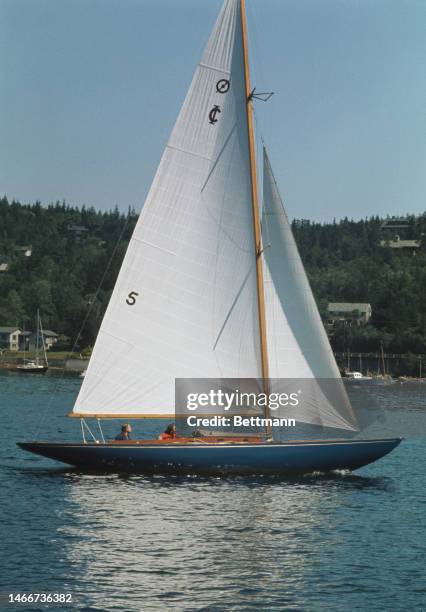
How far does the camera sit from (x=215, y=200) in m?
43.9

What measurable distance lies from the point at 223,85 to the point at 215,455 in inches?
557

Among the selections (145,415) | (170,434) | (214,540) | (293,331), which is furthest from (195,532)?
(293,331)

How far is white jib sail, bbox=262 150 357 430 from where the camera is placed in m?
42.9

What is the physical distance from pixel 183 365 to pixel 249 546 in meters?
11.8

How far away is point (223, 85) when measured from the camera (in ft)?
142

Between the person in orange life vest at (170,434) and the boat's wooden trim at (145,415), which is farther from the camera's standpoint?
the person in orange life vest at (170,434)

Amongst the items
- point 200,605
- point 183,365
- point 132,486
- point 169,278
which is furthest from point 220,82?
point 200,605

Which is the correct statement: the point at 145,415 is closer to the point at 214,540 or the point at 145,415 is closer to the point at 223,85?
the point at 214,540

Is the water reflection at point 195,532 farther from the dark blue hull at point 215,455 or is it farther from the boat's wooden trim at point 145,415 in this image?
the boat's wooden trim at point 145,415

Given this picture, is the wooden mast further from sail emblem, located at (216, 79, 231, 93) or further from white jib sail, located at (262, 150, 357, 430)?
sail emblem, located at (216, 79, 231, 93)

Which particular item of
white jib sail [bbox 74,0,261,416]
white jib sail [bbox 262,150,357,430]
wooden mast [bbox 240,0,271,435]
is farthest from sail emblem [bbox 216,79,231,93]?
white jib sail [bbox 262,150,357,430]

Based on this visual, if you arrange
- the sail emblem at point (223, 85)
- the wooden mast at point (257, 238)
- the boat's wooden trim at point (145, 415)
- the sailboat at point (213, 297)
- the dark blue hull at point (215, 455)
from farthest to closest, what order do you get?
1. the wooden mast at point (257, 238)
2. the sail emblem at point (223, 85)
3. the sailboat at point (213, 297)
4. the boat's wooden trim at point (145, 415)
5. the dark blue hull at point (215, 455)

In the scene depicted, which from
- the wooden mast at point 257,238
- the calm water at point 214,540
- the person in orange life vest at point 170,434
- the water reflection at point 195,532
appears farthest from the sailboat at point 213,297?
the calm water at point 214,540

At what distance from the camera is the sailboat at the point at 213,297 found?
140 ft
